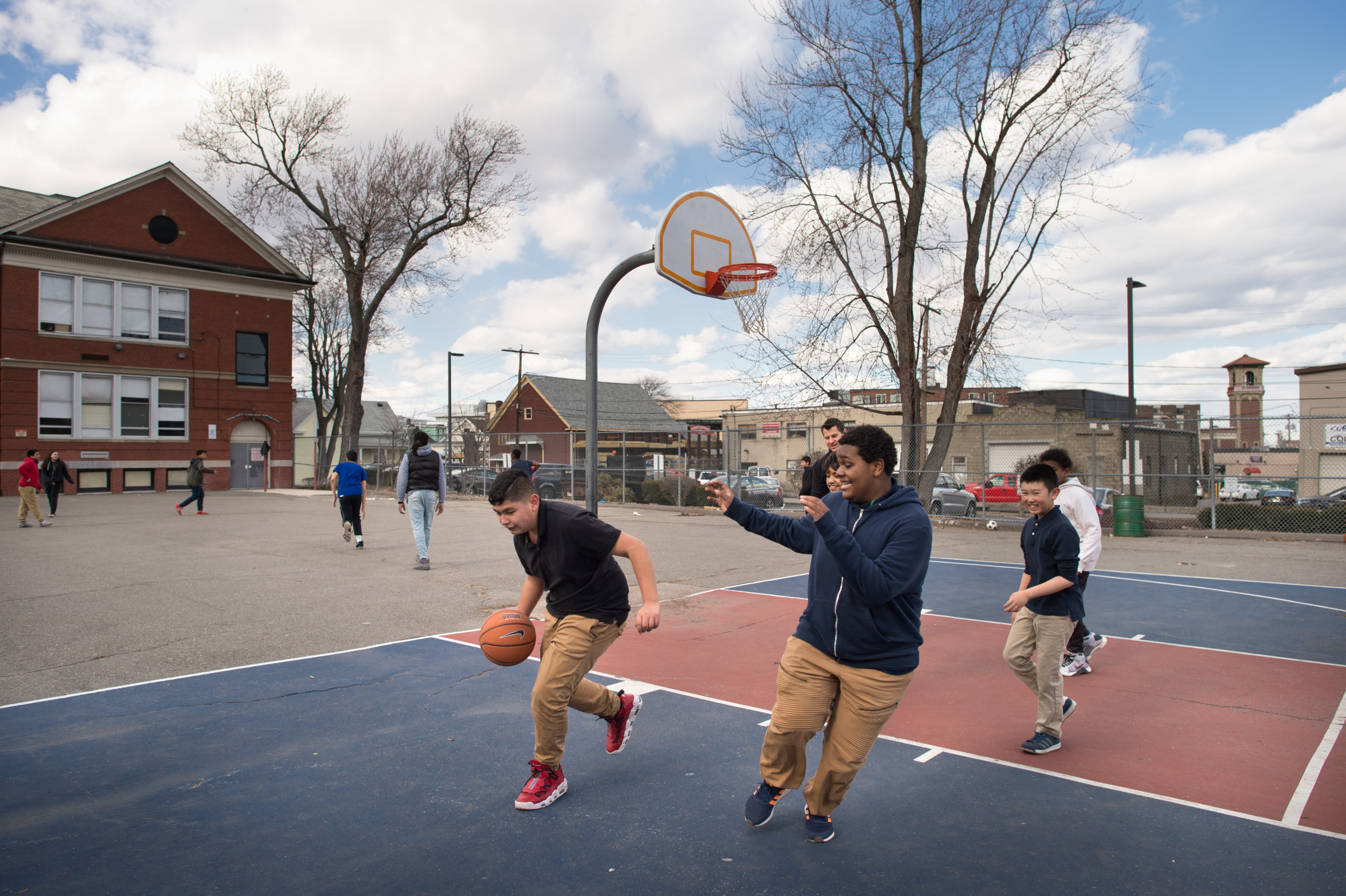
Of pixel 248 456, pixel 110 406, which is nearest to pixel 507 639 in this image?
pixel 110 406

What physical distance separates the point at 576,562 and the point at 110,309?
3556 centimetres

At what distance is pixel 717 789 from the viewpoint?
4316 millimetres

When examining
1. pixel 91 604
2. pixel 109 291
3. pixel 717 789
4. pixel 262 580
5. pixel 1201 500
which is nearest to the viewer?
pixel 717 789

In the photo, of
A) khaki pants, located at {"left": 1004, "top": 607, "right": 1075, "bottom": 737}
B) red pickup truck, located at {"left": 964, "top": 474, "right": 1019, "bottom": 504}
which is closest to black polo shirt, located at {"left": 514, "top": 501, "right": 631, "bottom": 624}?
khaki pants, located at {"left": 1004, "top": 607, "right": 1075, "bottom": 737}

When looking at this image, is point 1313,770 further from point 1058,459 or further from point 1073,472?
point 1073,472

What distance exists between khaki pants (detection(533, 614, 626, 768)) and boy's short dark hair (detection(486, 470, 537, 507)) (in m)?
0.69

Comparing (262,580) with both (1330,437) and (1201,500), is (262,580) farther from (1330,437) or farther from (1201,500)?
(1201,500)

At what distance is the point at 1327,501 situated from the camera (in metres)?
19.9

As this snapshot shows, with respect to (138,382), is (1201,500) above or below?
below

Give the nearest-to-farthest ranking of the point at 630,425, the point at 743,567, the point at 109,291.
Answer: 1. the point at 743,567
2. the point at 109,291
3. the point at 630,425

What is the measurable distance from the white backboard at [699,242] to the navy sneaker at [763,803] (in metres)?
5.13

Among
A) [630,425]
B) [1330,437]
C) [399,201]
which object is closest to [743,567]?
[1330,437]

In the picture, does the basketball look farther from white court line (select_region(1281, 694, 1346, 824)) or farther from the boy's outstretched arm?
white court line (select_region(1281, 694, 1346, 824))

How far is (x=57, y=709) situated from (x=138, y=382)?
32204 millimetres
